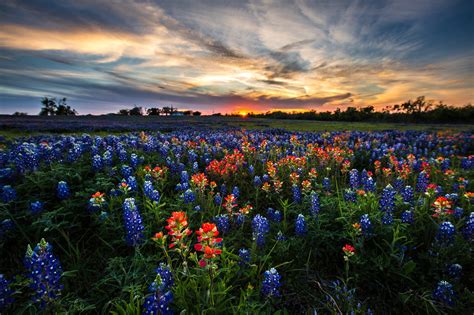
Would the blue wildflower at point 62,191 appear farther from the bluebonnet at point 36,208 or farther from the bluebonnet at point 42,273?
the bluebonnet at point 42,273

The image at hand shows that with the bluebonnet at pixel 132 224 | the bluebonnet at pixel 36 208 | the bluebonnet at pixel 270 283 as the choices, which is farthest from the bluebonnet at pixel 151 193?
the bluebonnet at pixel 270 283

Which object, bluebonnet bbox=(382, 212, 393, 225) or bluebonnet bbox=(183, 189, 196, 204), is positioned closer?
bluebonnet bbox=(382, 212, 393, 225)

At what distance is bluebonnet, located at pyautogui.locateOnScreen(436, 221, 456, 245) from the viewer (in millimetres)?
2916

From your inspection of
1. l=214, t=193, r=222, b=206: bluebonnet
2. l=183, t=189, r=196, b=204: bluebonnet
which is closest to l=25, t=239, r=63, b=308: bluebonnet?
l=183, t=189, r=196, b=204: bluebonnet

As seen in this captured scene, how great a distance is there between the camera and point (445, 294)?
96.8 inches

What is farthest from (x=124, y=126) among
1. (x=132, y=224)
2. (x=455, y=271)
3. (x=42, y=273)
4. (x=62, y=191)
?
(x=455, y=271)

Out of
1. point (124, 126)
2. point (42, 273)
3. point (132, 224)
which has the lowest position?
point (42, 273)

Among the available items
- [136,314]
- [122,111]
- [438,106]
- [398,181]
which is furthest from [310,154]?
[122,111]

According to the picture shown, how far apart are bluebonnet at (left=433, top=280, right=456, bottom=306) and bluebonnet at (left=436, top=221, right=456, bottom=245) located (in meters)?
0.66

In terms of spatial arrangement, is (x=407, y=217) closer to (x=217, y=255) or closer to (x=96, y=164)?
(x=217, y=255)

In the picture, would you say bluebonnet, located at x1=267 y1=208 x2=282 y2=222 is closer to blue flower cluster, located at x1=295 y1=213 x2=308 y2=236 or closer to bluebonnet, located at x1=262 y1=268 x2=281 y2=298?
blue flower cluster, located at x1=295 y1=213 x2=308 y2=236

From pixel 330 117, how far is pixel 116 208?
6466 cm

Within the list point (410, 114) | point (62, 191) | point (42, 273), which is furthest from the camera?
point (410, 114)

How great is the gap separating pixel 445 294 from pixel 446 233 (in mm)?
819
